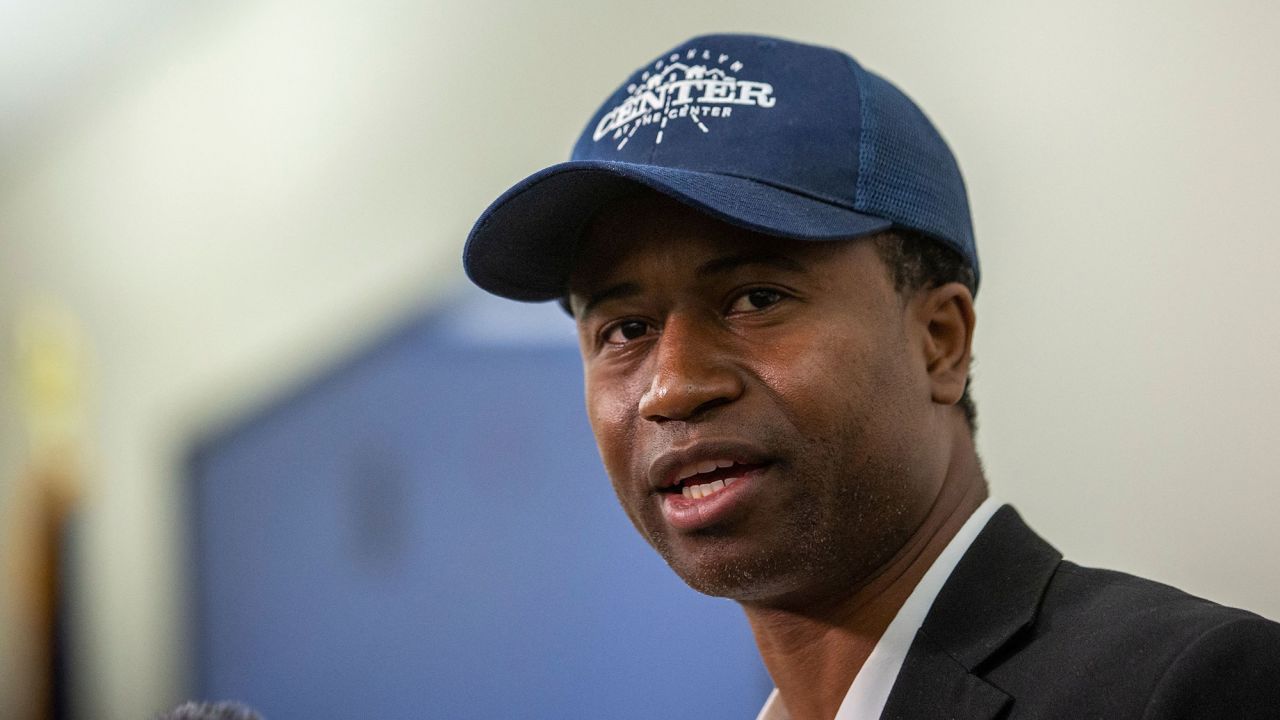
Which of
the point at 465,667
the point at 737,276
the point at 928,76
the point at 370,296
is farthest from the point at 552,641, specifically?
the point at 737,276

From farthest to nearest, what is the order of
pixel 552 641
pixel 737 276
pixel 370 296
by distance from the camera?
pixel 370 296 → pixel 552 641 → pixel 737 276

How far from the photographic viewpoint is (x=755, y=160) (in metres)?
1.08

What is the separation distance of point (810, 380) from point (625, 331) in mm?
204

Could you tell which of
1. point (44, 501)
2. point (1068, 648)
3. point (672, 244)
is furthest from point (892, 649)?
point (44, 501)

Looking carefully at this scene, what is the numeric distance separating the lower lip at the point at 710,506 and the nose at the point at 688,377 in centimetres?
7

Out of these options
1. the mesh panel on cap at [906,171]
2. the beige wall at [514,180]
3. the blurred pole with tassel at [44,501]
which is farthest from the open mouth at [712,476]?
the blurred pole with tassel at [44,501]

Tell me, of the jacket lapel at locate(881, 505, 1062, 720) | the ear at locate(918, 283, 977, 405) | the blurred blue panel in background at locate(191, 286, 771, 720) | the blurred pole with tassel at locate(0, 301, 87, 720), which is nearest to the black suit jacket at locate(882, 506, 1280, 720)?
the jacket lapel at locate(881, 505, 1062, 720)

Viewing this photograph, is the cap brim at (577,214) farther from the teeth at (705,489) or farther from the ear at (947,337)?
the teeth at (705,489)

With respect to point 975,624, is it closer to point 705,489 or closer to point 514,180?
point 705,489

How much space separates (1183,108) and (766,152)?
634mm

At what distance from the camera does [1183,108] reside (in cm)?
142

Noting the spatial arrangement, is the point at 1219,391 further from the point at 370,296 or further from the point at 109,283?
the point at 109,283

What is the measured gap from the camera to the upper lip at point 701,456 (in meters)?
1.01

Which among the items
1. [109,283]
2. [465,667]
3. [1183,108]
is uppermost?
[109,283]
